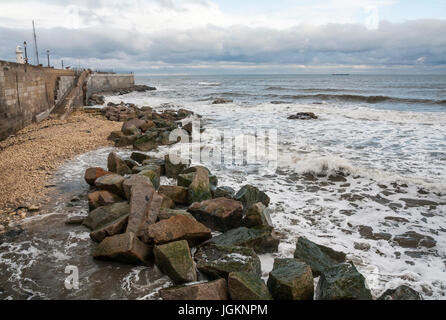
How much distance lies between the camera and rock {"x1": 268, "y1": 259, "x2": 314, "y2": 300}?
288 cm

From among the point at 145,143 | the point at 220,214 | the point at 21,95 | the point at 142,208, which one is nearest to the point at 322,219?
the point at 220,214

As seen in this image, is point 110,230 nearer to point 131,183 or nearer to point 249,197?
point 131,183

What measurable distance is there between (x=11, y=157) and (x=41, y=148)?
1.00 meters

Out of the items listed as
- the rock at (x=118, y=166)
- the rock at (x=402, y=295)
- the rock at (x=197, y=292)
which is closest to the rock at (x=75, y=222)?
the rock at (x=118, y=166)

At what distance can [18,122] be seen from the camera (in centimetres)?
1197

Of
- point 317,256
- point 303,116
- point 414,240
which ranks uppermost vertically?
point 303,116

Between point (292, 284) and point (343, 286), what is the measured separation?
51cm

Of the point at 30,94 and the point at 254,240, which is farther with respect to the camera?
the point at 30,94

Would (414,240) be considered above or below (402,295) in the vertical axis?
below

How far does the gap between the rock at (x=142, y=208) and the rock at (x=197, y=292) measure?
114cm

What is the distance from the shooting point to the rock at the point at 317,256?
359 centimetres

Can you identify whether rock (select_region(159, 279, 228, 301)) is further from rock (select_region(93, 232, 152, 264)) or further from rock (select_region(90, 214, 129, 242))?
rock (select_region(90, 214, 129, 242))

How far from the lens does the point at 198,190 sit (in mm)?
5402
